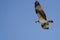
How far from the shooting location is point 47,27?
1.73 metres

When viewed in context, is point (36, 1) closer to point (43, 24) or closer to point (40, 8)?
point (40, 8)

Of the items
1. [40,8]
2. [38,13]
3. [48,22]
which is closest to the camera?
[40,8]

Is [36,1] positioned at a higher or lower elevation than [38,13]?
higher

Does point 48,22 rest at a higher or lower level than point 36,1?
lower

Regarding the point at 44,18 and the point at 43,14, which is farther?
the point at 44,18

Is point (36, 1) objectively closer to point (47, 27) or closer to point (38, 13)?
point (38, 13)

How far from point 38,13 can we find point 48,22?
0.86 feet

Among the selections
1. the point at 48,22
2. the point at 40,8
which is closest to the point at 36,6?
the point at 40,8

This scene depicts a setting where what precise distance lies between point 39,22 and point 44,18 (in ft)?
0.70

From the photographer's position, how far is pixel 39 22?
174cm

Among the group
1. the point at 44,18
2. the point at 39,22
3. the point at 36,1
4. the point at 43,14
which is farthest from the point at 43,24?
the point at 36,1

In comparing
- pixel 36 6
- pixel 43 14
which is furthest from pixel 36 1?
pixel 43 14

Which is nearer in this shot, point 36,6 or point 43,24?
point 36,6

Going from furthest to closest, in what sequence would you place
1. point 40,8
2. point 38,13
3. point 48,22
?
point 48,22 → point 38,13 → point 40,8
